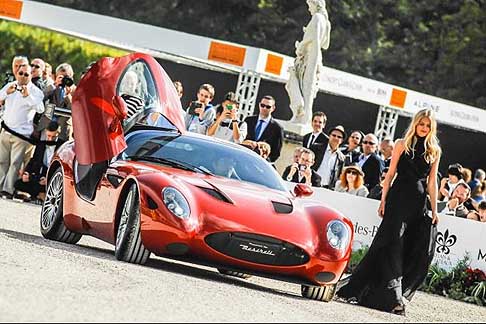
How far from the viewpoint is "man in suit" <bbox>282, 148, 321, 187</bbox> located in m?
20.3

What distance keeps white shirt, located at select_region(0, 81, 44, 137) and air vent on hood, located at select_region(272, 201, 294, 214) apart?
29.5 feet

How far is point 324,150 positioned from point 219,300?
10557 millimetres

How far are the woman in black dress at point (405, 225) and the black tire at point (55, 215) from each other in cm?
325

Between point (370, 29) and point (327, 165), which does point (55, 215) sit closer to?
point (327, 165)

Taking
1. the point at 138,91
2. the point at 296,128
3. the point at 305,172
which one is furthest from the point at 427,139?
the point at 296,128

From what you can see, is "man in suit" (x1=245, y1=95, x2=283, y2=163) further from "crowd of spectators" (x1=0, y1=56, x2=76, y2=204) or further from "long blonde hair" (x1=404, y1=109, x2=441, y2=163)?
"long blonde hair" (x1=404, y1=109, x2=441, y2=163)

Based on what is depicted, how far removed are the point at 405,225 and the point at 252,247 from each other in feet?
5.70

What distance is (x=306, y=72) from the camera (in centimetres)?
3027

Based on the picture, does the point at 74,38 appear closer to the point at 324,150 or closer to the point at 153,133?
the point at 324,150

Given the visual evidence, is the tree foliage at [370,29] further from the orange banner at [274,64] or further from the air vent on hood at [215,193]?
the air vent on hood at [215,193]

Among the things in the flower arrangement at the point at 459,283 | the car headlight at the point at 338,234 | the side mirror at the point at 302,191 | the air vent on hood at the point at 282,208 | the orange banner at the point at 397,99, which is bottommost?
the flower arrangement at the point at 459,283

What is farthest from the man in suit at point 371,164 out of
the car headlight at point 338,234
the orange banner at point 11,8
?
the orange banner at point 11,8

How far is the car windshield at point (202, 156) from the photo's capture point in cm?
1456

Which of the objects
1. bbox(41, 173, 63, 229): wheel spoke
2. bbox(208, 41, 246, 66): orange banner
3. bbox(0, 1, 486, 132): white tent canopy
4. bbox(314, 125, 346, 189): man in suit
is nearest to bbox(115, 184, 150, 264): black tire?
bbox(41, 173, 63, 229): wheel spoke
